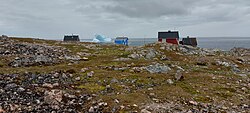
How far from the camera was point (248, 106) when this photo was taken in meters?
16.3

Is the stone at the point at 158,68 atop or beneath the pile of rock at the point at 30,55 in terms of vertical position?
beneath

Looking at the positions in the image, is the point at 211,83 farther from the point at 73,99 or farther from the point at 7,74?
the point at 7,74

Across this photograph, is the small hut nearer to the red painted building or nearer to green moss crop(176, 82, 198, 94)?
the red painted building

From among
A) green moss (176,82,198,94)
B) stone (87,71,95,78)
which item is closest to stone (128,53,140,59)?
stone (87,71,95,78)

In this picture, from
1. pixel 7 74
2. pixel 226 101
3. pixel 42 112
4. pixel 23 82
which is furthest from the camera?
pixel 7 74

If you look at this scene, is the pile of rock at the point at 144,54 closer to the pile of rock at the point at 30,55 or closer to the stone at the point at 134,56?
the stone at the point at 134,56

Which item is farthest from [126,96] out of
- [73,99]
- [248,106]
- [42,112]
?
[248,106]

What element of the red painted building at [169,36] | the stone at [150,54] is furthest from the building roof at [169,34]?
the stone at [150,54]

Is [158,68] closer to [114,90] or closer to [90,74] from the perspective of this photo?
[90,74]

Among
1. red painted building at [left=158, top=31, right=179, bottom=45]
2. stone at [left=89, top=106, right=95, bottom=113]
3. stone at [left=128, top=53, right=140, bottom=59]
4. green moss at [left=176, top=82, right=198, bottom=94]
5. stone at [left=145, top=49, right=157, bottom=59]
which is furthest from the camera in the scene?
red painted building at [left=158, top=31, right=179, bottom=45]

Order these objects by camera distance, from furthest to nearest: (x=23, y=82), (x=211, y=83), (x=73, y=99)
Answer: (x=211, y=83), (x=23, y=82), (x=73, y=99)

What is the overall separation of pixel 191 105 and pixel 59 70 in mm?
11721

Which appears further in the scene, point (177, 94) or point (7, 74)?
point (7, 74)

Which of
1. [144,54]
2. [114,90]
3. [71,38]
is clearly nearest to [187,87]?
[114,90]
